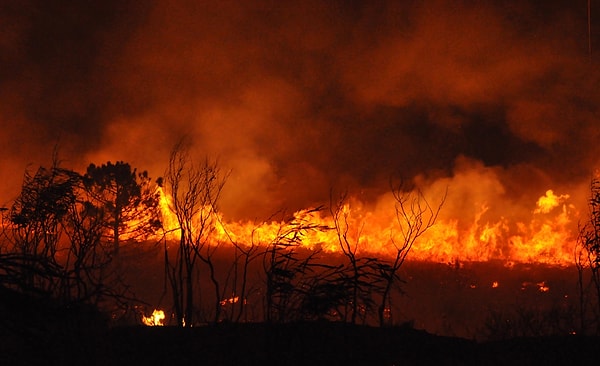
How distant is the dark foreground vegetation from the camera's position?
8516mm

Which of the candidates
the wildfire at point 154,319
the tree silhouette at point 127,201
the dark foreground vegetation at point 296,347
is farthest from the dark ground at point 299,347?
the tree silhouette at point 127,201

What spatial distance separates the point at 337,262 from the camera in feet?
180

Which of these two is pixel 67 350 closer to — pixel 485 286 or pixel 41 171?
pixel 41 171

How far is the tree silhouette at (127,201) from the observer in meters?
30.7

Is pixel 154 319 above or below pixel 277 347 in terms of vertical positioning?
above

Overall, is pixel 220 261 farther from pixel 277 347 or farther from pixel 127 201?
pixel 277 347

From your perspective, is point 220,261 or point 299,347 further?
point 220,261

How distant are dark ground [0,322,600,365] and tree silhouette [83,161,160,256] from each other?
70.7ft

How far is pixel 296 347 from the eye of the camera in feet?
29.8

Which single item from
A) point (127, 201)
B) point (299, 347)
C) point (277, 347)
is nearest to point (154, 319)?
point (277, 347)

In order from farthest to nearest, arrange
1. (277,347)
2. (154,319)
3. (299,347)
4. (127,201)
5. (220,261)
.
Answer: (220,261) → (127,201) → (154,319) → (299,347) → (277,347)

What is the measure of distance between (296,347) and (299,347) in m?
0.06

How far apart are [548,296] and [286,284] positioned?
47.7 metres

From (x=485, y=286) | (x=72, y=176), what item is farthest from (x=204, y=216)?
(x=485, y=286)
